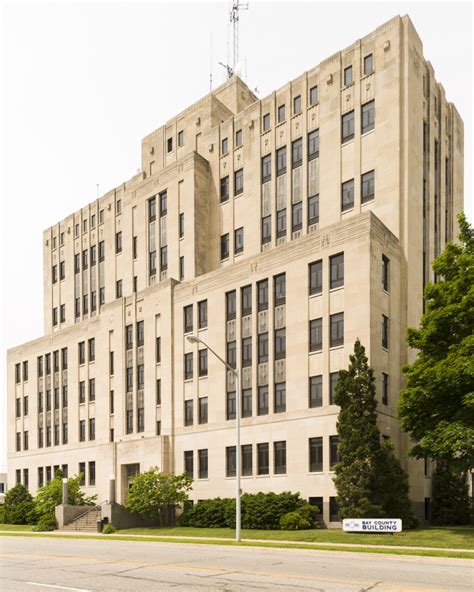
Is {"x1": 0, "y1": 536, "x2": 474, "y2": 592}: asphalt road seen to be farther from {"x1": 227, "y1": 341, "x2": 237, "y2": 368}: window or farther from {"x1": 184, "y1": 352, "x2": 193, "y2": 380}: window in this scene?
{"x1": 184, "y1": 352, "x2": 193, "y2": 380}: window

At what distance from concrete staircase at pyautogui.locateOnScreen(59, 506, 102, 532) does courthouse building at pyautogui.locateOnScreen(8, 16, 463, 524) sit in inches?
169

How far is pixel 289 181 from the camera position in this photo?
5216 cm

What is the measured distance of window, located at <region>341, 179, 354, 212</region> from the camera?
48.5 m

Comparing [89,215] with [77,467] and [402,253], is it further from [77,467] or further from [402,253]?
[402,253]

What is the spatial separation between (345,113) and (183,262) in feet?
60.0

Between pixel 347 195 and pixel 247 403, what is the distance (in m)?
16.7

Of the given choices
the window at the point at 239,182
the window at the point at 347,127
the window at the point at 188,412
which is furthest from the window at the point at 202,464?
the window at the point at 347,127

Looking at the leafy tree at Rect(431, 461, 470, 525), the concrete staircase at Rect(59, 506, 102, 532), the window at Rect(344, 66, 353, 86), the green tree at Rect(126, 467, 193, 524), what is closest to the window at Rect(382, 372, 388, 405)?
the leafy tree at Rect(431, 461, 470, 525)

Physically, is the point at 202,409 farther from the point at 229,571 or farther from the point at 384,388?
the point at 229,571

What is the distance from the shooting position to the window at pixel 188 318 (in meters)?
53.7

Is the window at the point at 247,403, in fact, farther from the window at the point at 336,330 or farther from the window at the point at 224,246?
the window at the point at 224,246

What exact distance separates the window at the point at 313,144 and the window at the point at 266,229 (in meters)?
5.81

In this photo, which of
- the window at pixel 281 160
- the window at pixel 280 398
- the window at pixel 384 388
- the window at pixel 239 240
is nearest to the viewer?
the window at pixel 384 388

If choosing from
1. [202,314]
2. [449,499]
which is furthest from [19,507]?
[449,499]
